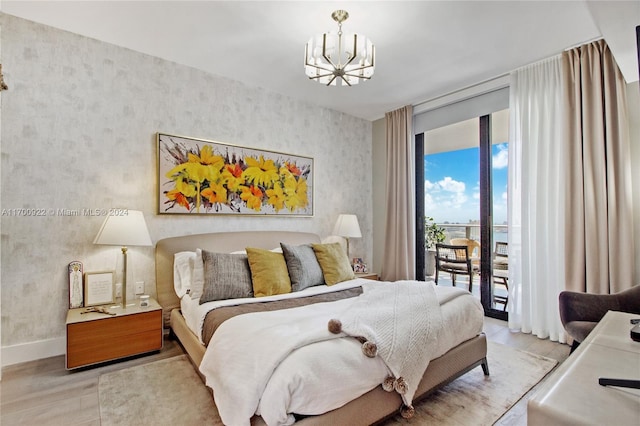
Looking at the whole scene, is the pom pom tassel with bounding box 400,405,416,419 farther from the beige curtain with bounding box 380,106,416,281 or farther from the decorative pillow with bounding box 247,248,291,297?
the beige curtain with bounding box 380,106,416,281

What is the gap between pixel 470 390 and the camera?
2186 mm

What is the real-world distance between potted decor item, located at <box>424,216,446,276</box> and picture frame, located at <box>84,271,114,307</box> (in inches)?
152

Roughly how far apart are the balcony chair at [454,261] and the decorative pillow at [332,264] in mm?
1555

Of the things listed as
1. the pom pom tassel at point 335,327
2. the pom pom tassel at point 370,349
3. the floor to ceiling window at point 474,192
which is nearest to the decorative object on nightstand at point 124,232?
the pom pom tassel at point 335,327

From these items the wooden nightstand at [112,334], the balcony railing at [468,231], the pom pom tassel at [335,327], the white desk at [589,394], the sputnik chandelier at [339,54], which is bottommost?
the wooden nightstand at [112,334]

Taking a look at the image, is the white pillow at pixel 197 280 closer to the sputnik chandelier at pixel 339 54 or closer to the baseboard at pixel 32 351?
the baseboard at pixel 32 351

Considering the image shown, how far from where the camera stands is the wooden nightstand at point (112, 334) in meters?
2.37

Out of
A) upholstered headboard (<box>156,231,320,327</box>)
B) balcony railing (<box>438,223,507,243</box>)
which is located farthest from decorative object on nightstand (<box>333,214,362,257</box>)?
balcony railing (<box>438,223,507,243</box>)

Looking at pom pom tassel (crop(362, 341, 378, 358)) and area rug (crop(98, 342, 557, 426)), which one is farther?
area rug (crop(98, 342, 557, 426))

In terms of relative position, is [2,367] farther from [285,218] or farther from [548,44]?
[548,44]

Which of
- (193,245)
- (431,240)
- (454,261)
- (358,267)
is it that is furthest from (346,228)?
(193,245)

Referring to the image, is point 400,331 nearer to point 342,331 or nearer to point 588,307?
point 342,331

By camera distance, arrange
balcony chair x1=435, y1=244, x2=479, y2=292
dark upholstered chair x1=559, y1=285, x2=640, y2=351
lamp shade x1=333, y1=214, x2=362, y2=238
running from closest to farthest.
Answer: dark upholstered chair x1=559, y1=285, x2=640, y2=351 < balcony chair x1=435, y1=244, x2=479, y2=292 < lamp shade x1=333, y1=214, x2=362, y2=238

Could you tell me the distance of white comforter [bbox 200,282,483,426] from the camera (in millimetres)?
1372
